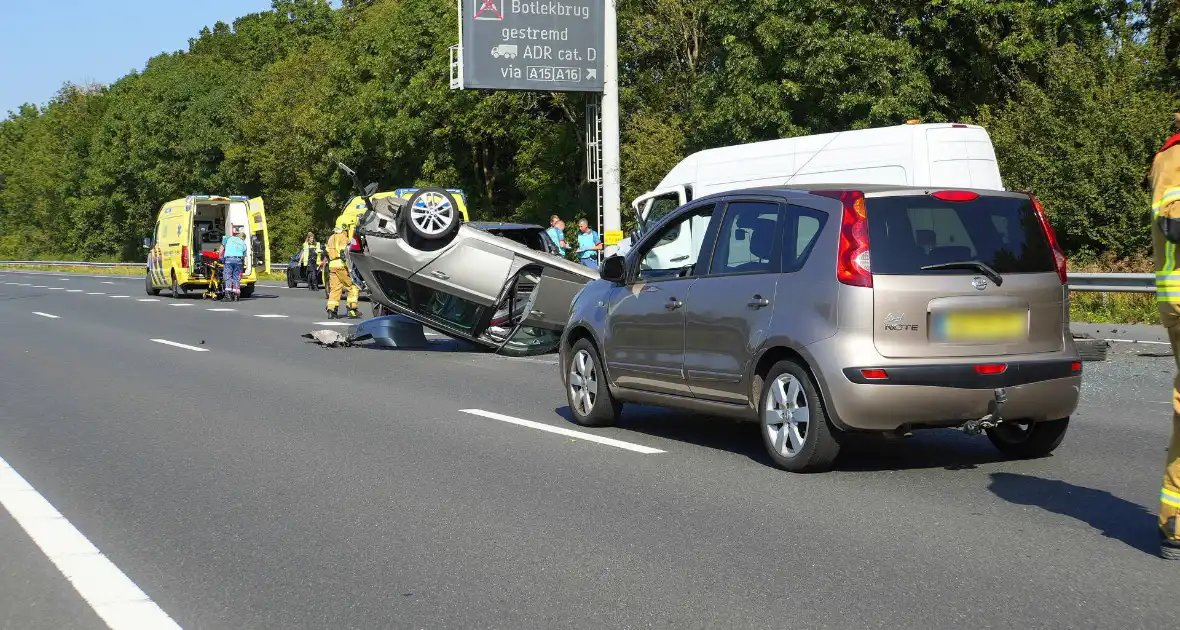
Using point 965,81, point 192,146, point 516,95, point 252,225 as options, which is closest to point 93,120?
point 192,146

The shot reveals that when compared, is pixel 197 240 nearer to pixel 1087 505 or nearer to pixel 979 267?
pixel 979 267

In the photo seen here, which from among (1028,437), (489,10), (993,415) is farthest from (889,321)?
(489,10)

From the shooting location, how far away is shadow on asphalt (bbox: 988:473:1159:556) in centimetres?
577

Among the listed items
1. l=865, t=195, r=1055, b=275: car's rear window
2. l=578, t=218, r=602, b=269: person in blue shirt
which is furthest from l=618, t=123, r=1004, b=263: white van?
l=578, t=218, r=602, b=269: person in blue shirt

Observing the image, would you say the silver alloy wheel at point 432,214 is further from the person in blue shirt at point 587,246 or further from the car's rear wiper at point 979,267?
the person in blue shirt at point 587,246

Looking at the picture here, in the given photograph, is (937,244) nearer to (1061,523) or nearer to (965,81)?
(1061,523)

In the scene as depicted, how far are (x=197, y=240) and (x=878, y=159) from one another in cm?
2432

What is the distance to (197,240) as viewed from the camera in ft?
118

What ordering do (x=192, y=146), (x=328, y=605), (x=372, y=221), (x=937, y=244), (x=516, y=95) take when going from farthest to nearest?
(x=192, y=146) → (x=516, y=95) → (x=372, y=221) → (x=937, y=244) → (x=328, y=605)

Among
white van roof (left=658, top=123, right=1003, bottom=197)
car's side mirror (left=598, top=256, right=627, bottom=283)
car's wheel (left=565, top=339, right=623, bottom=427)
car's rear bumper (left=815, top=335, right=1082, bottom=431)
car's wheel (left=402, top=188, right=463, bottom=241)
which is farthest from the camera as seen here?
white van roof (left=658, top=123, right=1003, bottom=197)

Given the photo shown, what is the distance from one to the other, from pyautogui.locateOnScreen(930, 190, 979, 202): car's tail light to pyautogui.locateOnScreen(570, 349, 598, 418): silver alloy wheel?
307 centimetres

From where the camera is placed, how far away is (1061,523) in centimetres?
604

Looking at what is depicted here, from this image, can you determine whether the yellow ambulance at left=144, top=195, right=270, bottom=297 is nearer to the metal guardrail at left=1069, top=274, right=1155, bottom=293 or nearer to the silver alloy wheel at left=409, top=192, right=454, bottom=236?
the silver alloy wheel at left=409, top=192, right=454, bottom=236

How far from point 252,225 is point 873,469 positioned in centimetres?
3039
